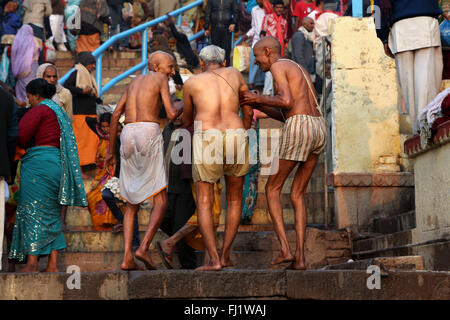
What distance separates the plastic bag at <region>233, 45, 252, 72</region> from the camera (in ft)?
48.2

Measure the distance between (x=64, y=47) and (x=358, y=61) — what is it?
24.8 ft

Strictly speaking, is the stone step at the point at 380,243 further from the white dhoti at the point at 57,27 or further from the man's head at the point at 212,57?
the white dhoti at the point at 57,27

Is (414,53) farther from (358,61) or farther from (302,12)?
(302,12)

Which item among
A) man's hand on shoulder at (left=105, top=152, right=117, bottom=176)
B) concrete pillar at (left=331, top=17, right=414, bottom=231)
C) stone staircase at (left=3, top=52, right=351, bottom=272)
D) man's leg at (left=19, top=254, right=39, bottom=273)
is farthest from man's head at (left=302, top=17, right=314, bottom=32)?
man's leg at (left=19, top=254, right=39, bottom=273)

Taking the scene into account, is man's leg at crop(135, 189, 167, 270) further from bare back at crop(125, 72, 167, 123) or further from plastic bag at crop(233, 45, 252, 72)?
plastic bag at crop(233, 45, 252, 72)

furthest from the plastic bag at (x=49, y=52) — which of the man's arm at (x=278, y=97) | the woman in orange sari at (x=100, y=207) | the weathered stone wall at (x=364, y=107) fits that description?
the man's arm at (x=278, y=97)

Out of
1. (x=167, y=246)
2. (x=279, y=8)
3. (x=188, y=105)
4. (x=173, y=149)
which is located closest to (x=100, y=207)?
(x=173, y=149)

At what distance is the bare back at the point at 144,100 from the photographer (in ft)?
24.8

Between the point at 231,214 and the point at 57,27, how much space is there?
32.4 ft

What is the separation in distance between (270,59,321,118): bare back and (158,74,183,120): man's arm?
2.96 ft

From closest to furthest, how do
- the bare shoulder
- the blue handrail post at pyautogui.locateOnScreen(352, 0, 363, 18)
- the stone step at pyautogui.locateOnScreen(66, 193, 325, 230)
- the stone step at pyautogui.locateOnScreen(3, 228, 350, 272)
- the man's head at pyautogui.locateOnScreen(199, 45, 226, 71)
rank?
the man's head at pyautogui.locateOnScreen(199, 45, 226, 71)
the bare shoulder
the stone step at pyautogui.locateOnScreen(3, 228, 350, 272)
the stone step at pyautogui.locateOnScreen(66, 193, 325, 230)
the blue handrail post at pyautogui.locateOnScreen(352, 0, 363, 18)

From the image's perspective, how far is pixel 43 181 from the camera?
7.63m

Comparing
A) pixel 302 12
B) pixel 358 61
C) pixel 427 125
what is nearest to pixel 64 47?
pixel 302 12

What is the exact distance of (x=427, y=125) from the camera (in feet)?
25.3
